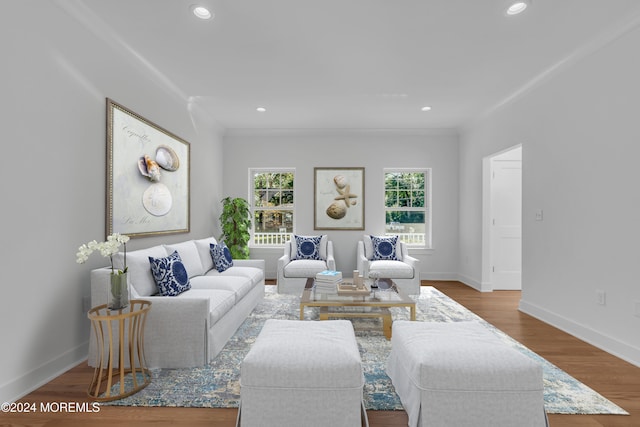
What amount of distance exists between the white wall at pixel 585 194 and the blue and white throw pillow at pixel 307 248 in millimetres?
2899

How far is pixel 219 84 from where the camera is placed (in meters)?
4.04

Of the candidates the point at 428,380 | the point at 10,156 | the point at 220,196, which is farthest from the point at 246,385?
the point at 220,196

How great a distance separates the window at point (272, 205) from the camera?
629 centimetres

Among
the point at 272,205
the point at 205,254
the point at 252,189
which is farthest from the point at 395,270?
the point at 252,189

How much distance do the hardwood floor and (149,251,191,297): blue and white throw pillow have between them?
0.77m

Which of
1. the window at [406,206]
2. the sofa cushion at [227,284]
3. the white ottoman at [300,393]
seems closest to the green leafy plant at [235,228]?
the sofa cushion at [227,284]

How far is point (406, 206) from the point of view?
623 centimetres

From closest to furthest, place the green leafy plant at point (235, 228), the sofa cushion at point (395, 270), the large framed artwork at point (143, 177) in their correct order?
the large framed artwork at point (143, 177), the sofa cushion at point (395, 270), the green leafy plant at point (235, 228)

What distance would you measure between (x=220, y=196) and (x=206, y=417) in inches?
177

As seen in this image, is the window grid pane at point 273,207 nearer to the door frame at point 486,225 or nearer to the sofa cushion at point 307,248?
the sofa cushion at point 307,248

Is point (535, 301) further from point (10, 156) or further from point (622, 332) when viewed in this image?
point (10, 156)

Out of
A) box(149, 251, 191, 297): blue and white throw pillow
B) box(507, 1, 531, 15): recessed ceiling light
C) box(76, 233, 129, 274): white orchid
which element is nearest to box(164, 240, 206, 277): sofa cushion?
box(149, 251, 191, 297): blue and white throw pillow

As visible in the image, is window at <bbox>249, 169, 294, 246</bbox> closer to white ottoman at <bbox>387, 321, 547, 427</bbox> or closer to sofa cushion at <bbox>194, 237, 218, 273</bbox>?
sofa cushion at <bbox>194, 237, 218, 273</bbox>

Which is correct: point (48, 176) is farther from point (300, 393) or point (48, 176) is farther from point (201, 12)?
point (300, 393)
